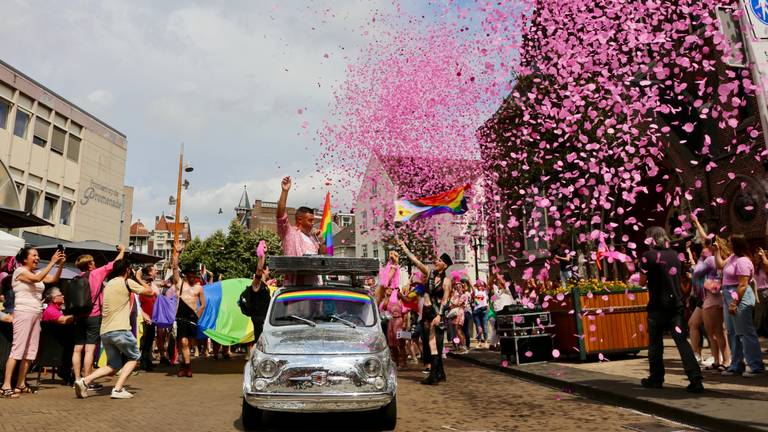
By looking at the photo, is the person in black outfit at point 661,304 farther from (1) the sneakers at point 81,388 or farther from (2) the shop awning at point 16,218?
(2) the shop awning at point 16,218

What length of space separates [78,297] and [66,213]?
24.1 m

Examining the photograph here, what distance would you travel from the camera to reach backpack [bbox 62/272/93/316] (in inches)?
333

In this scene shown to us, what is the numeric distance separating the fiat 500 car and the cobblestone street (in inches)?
21.7

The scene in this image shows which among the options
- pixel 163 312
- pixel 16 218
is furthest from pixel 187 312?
pixel 16 218

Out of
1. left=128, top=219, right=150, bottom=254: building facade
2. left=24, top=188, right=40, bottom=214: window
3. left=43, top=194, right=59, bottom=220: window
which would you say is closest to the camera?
left=24, top=188, right=40, bottom=214: window

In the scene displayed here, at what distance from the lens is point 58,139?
92.2 ft

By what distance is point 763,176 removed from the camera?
13.9 metres

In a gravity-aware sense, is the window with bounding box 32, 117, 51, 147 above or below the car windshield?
above

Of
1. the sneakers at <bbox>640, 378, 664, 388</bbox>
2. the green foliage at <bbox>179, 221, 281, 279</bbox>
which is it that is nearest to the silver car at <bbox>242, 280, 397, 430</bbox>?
the sneakers at <bbox>640, 378, 664, 388</bbox>

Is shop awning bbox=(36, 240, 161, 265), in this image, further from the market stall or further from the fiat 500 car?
the market stall

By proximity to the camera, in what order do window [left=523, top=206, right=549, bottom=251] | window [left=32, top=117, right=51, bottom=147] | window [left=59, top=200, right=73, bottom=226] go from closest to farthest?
window [left=32, top=117, right=51, bottom=147] < window [left=523, top=206, right=549, bottom=251] < window [left=59, top=200, right=73, bottom=226]

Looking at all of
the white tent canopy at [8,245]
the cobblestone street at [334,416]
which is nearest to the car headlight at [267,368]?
the cobblestone street at [334,416]

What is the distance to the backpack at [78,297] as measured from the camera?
847cm

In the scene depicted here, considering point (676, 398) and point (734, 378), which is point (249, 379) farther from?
point (734, 378)
